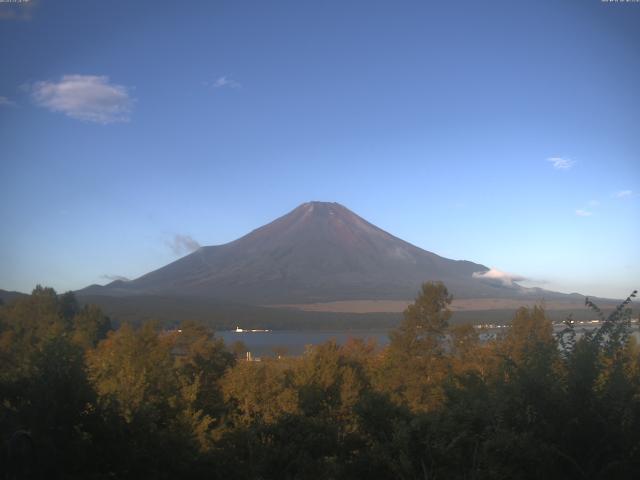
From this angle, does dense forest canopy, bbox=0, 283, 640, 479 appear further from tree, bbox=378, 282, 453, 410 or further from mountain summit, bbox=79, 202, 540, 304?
mountain summit, bbox=79, 202, 540, 304

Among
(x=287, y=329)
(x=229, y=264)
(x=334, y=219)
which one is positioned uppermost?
(x=334, y=219)

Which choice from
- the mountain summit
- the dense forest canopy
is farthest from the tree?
the mountain summit

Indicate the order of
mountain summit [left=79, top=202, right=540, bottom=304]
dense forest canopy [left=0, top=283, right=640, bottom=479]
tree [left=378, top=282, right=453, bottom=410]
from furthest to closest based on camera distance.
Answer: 1. mountain summit [left=79, top=202, right=540, bottom=304]
2. tree [left=378, top=282, right=453, bottom=410]
3. dense forest canopy [left=0, top=283, right=640, bottom=479]

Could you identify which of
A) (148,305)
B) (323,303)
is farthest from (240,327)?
(323,303)

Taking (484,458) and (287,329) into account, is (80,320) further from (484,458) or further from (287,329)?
(287,329)

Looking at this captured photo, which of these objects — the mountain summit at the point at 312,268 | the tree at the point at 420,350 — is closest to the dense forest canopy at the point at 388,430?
the tree at the point at 420,350

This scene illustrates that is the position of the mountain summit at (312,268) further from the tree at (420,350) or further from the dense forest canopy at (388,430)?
the dense forest canopy at (388,430)

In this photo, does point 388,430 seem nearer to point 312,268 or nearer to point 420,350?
point 420,350

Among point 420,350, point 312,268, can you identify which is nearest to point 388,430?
point 420,350

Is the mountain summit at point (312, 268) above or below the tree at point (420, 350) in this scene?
above
